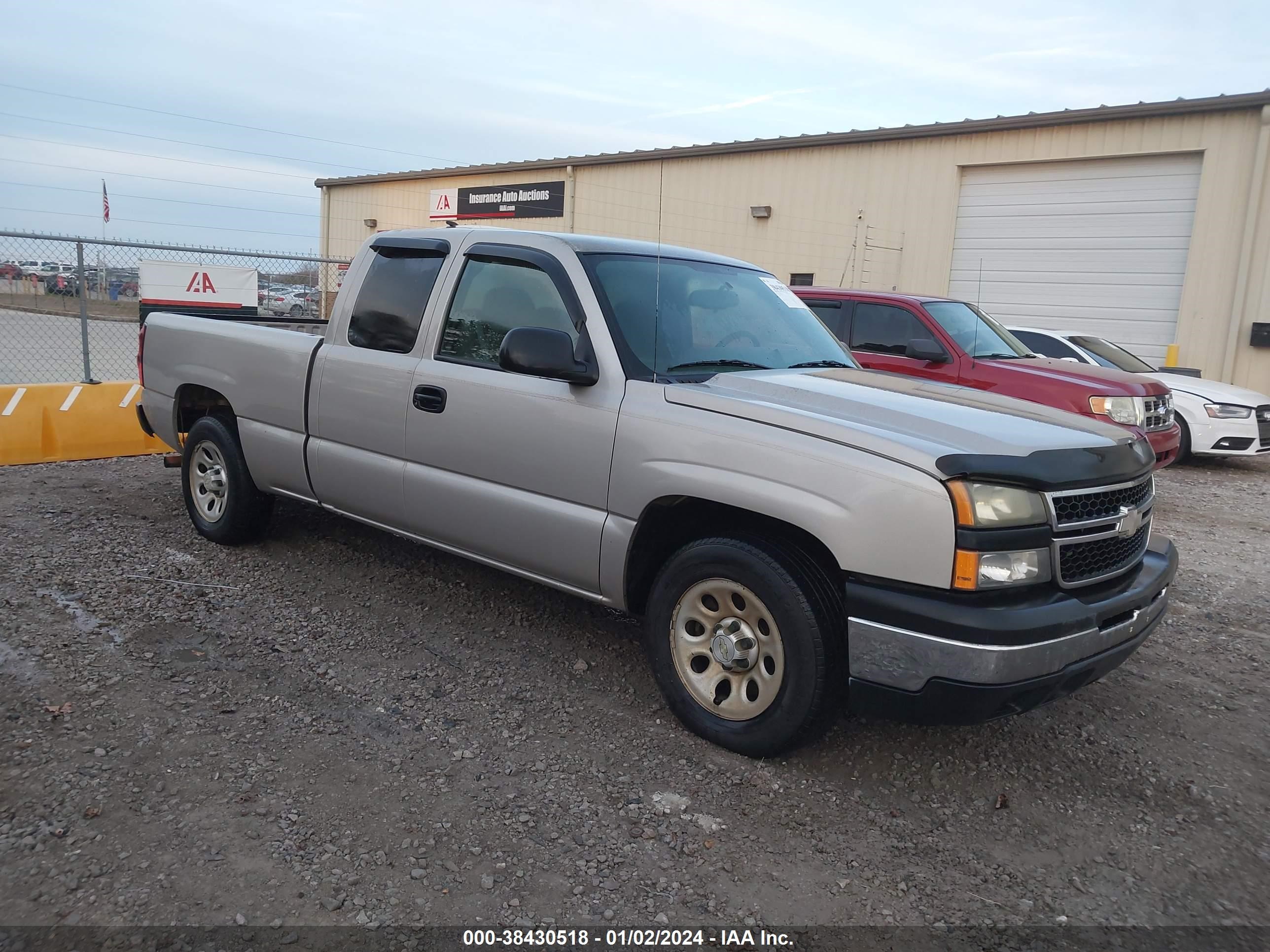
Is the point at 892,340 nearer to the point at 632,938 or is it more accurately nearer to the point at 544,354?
the point at 544,354

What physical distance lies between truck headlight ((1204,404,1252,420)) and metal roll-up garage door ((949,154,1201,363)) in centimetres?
405

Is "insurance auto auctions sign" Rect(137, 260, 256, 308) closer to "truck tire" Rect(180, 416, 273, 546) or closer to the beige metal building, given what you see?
"truck tire" Rect(180, 416, 273, 546)

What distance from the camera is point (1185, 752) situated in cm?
375

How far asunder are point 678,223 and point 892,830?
19.0m

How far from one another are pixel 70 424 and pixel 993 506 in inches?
305

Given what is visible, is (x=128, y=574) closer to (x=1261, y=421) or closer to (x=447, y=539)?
(x=447, y=539)

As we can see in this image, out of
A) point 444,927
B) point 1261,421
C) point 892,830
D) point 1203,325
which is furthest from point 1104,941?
point 1203,325

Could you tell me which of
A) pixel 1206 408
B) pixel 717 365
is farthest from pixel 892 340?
pixel 717 365

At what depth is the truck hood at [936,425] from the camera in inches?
119

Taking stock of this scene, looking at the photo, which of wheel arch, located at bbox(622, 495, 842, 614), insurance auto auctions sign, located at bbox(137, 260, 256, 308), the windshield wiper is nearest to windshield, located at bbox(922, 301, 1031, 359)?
the windshield wiper

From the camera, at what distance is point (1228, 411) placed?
34.4 feet

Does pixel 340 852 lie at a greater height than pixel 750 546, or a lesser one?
lesser

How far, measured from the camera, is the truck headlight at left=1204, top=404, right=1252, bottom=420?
411 inches

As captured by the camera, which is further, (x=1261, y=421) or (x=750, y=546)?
(x=1261, y=421)
